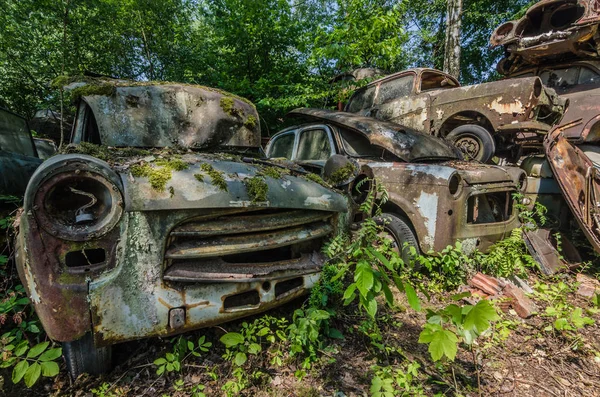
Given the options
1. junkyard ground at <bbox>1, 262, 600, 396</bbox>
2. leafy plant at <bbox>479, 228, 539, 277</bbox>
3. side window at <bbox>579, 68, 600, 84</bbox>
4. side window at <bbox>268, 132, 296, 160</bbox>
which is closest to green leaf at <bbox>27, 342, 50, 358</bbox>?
junkyard ground at <bbox>1, 262, 600, 396</bbox>

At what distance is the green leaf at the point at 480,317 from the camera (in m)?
1.28

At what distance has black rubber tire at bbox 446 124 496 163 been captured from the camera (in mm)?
4684

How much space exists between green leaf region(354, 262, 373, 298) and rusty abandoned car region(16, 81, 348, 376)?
17.9 inches

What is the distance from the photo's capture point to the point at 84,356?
1.52m

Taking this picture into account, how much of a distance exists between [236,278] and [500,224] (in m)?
2.88

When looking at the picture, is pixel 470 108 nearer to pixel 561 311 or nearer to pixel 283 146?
pixel 283 146

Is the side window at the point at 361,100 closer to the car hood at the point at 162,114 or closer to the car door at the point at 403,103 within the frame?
the car door at the point at 403,103

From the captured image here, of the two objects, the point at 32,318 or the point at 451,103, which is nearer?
the point at 32,318

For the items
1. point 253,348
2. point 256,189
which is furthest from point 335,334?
point 256,189

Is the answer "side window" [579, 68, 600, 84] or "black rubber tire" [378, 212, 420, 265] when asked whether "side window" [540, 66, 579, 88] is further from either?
"black rubber tire" [378, 212, 420, 265]

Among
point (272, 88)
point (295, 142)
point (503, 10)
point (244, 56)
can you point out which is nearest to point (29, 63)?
point (244, 56)

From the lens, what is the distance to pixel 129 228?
1.36m

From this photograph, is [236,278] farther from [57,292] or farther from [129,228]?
[57,292]

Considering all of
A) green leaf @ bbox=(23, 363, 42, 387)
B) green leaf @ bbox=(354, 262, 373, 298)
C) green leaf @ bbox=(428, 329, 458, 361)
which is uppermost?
green leaf @ bbox=(354, 262, 373, 298)
